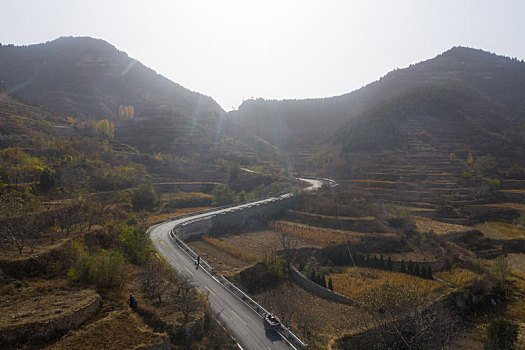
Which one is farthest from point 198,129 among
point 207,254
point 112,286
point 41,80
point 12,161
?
point 41,80

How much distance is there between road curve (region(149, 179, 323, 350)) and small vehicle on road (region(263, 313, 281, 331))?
28 centimetres

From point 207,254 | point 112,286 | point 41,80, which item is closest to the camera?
point 112,286

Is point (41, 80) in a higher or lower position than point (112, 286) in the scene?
higher

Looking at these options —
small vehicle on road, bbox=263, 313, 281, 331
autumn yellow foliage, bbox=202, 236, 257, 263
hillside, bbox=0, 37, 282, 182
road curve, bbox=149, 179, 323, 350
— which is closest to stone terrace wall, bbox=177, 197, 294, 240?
autumn yellow foliage, bbox=202, 236, 257, 263

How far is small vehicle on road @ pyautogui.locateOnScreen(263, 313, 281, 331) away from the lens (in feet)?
53.8

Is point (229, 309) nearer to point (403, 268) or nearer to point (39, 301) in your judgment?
point (39, 301)

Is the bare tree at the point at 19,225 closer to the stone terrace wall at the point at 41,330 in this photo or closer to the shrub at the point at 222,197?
the stone terrace wall at the point at 41,330

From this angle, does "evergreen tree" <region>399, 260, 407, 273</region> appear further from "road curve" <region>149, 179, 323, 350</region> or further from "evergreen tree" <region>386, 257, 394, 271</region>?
"road curve" <region>149, 179, 323, 350</region>

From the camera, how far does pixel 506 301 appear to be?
87.0ft

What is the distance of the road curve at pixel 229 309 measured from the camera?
51.1ft

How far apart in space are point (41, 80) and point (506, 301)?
18352 centimetres

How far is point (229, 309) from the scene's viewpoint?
61.7 feet

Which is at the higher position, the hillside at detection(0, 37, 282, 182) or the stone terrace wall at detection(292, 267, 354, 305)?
the hillside at detection(0, 37, 282, 182)

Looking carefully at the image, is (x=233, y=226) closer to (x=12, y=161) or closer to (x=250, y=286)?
(x=250, y=286)
